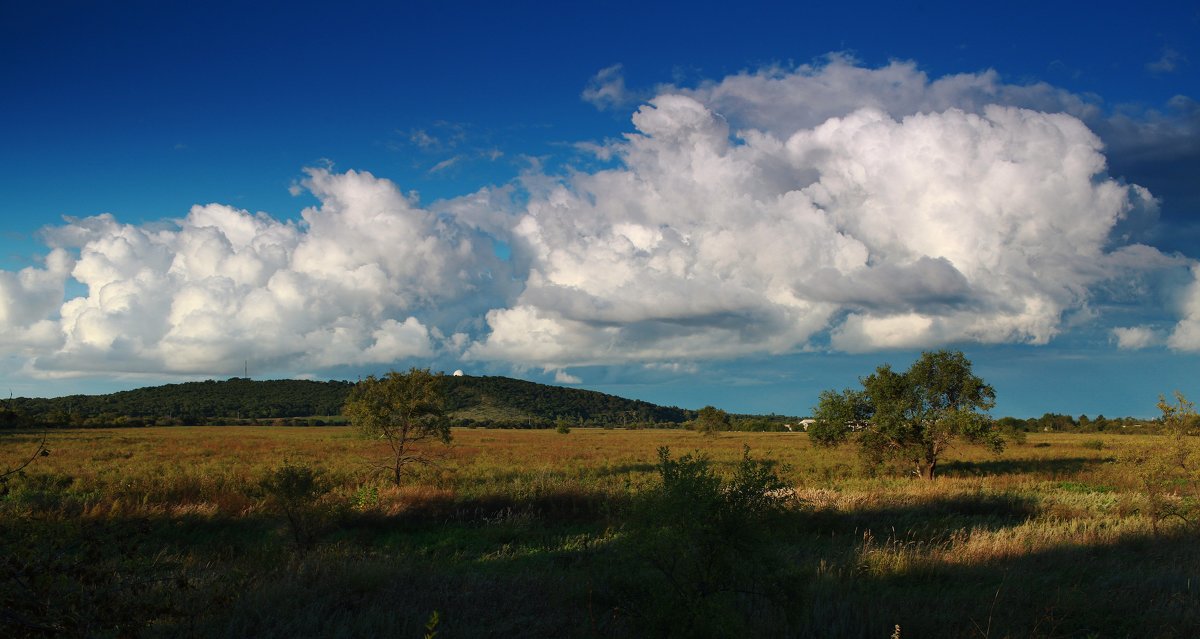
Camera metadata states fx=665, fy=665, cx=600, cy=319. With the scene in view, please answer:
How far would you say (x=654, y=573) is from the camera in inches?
279

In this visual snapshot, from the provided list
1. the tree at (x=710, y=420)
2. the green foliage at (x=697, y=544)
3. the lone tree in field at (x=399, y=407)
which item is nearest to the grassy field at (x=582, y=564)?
the green foliage at (x=697, y=544)

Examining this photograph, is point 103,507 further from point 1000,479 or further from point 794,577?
point 1000,479

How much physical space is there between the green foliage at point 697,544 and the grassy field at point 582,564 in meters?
0.02

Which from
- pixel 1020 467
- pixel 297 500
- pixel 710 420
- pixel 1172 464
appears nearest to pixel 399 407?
pixel 297 500

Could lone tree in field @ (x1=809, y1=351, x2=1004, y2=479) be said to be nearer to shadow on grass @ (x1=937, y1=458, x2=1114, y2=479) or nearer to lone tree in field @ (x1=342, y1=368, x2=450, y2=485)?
shadow on grass @ (x1=937, y1=458, x2=1114, y2=479)

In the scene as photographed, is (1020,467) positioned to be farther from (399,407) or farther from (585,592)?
(585,592)

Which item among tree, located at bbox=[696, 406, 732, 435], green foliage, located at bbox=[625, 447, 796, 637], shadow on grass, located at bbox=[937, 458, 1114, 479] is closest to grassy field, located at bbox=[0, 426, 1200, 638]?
green foliage, located at bbox=[625, 447, 796, 637]

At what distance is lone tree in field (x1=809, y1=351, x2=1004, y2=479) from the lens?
30.5m

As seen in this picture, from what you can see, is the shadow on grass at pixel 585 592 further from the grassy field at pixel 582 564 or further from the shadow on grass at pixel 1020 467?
the shadow on grass at pixel 1020 467

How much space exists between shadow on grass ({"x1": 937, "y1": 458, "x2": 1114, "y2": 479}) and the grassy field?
10.4 m

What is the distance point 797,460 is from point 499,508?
27.9 meters

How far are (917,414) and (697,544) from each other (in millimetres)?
28969

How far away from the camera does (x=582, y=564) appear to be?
11281mm

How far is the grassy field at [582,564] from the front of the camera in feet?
19.4
